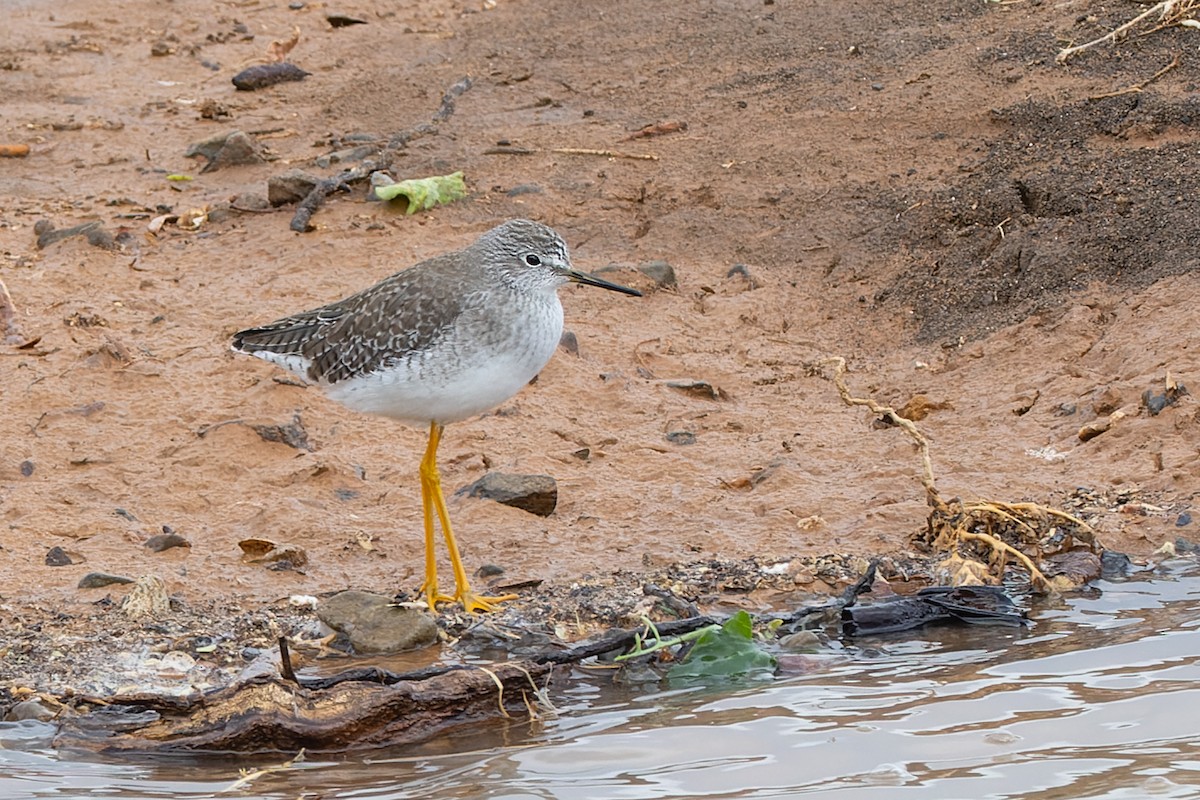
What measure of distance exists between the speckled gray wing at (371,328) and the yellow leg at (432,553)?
0.41 metres

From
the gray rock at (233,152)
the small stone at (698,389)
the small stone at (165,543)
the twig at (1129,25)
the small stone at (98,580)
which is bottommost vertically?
the small stone at (98,580)

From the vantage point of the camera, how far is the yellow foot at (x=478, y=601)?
6.39 metres

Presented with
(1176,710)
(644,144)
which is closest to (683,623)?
(1176,710)

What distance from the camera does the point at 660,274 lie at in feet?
30.0

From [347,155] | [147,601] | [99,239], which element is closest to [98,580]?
[147,601]

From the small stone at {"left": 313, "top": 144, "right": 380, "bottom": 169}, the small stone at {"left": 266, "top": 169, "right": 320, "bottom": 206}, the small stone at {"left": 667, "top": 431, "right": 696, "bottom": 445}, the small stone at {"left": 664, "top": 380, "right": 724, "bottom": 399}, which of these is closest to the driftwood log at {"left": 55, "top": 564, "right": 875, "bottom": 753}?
the small stone at {"left": 667, "top": 431, "right": 696, "bottom": 445}

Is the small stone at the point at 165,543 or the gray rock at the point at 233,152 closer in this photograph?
the small stone at the point at 165,543

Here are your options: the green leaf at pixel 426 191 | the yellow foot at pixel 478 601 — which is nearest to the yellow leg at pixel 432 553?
the yellow foot at pixel 478 601

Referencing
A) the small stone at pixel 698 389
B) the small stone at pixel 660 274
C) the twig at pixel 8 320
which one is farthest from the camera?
the small stone at pixel 660 274

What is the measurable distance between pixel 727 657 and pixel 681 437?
2.18 metres

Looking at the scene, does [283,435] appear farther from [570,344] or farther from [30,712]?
[30,712]

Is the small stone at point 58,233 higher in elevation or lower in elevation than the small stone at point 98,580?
higher

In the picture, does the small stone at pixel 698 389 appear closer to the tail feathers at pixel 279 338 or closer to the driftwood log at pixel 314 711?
the tail feathers at pixel 279 338

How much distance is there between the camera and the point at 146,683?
18.9 feet
